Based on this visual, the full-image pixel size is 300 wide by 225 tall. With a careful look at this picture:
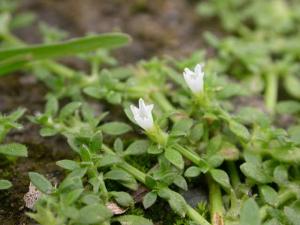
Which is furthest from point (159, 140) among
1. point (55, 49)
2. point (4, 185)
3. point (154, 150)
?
point (55, 49)

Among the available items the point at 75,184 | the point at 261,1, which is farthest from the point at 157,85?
the point at 261,1

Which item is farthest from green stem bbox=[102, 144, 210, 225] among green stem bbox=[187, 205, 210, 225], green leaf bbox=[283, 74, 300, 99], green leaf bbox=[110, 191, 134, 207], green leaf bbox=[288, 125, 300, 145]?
green leaf bbox=[283, 74, 300, 99]

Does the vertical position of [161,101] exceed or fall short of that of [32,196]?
it exceeds it

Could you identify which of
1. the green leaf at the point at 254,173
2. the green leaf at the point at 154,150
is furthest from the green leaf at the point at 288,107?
the green leaf at the point at 154,150

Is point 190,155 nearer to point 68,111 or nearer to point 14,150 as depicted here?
point 68,111

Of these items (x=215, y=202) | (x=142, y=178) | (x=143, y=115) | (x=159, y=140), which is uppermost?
(x=143, y=115)

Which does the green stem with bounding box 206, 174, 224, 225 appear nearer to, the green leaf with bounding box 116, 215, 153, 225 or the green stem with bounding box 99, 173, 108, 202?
the green leaf with bounding box 116, 215, 153, 225

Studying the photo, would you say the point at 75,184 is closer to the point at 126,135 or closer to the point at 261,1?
the point at 126,135

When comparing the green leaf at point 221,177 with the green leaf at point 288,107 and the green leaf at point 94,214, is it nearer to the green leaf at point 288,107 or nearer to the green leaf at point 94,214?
the green leaf at point 94,214
